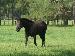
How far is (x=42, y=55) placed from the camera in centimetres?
1481

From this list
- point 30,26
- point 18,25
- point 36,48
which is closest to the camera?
point 36,48

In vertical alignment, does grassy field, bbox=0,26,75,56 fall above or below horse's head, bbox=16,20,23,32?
below

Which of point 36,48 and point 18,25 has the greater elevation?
point 18,25

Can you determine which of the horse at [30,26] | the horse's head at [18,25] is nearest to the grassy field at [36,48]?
the horse at [30,26]

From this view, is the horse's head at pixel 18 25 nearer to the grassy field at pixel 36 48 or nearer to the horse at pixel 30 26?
the horse at pixel 30 26

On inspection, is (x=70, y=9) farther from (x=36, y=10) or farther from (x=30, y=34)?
(x=30, y=34)

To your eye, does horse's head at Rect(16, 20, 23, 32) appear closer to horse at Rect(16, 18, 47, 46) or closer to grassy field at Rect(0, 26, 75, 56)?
horse at Rect(16, 18, 47, 46)

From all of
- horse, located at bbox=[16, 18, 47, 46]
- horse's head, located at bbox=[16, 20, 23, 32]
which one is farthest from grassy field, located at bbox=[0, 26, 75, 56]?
horse's head, located at bbox=[16, 20, 23, 32]

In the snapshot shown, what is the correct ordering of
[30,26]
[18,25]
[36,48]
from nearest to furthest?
[36,48], [18,25], [30,26]

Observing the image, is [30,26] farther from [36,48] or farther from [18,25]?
[36,48]

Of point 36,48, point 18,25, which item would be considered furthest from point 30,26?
point 36,48

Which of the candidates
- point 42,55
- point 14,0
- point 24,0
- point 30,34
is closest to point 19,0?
point 24,0

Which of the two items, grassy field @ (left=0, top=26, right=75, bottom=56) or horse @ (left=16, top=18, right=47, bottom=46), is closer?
grassy field @ (left=0, top=26, right=75, bottom=56)

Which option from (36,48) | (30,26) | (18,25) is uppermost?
(18,25)
